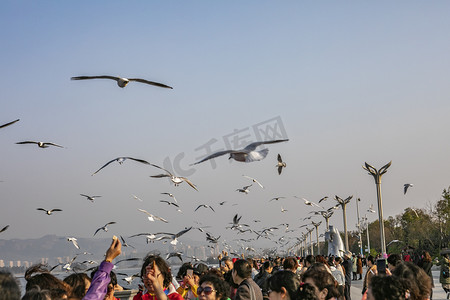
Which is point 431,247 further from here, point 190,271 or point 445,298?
point 190,271

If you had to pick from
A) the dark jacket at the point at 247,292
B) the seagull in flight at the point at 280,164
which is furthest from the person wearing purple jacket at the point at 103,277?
the seagull in flight at the point at 280,164

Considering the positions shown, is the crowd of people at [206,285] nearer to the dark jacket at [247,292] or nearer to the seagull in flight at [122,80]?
the dark jacket at [247,292]

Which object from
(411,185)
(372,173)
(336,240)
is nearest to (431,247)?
(336,240)

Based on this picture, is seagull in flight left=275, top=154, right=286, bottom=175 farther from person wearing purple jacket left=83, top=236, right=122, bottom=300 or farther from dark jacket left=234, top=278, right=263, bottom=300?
person wearing purple jacket left=83, top=236, right=122, bottom=300

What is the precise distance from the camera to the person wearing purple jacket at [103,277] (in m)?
4.15

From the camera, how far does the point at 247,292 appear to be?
7004mm

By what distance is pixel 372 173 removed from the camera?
25.1 m

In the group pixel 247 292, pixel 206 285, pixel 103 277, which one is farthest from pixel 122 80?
pixel 103 277

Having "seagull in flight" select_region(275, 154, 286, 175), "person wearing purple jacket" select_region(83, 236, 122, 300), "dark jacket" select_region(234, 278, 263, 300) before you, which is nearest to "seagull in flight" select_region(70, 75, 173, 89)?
"dark jacket" select_region(234, 278, 263, 300)

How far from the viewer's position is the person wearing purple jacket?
163 inches

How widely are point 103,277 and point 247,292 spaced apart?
3.08 m

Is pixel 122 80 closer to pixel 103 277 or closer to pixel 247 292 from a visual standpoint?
pixel 247 292

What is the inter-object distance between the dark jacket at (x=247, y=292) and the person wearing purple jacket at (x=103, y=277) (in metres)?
2.96

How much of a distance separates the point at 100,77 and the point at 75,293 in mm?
5418
